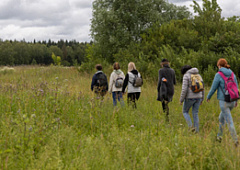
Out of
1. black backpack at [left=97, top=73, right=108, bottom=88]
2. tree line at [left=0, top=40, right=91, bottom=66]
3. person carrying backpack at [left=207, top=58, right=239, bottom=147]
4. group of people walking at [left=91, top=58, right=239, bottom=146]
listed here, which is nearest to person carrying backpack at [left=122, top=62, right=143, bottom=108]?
group of people walking at [left=91, top=58, right=239, bottom=146]

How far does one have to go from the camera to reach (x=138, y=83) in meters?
8.06

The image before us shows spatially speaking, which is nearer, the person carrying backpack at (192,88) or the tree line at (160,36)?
the person carrying backpack at (192,88)

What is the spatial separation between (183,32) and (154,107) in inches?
441

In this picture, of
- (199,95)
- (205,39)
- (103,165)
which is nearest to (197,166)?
(103,165)

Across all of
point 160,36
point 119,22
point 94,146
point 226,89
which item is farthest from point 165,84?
point 119,22

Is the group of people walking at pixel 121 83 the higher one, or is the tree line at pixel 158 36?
the tree line at pixel 158 36

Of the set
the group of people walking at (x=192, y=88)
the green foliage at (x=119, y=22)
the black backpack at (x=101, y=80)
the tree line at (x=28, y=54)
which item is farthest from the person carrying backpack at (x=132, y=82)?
the tree line at (x=28, y=54)

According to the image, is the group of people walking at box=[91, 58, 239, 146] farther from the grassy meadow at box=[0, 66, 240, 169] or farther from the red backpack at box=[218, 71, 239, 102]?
the grassy meadow at box=[0, 66, 240, 169]

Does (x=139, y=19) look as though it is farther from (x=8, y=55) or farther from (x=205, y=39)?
(x=8, y=55)

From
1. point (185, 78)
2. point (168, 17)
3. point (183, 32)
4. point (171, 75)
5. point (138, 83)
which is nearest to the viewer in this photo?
point (185, 78)

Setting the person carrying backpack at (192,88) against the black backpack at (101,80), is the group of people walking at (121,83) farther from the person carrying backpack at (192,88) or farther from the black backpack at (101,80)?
the person carrying backpack at (192,88)

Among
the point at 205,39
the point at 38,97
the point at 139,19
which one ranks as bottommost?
the point at 38,97

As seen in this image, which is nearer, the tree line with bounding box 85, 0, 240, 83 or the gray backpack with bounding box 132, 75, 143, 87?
the gray backpack with bounding box 132, 75, 143, 87

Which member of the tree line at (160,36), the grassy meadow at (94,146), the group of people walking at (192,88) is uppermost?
the tree line at (160,36)
